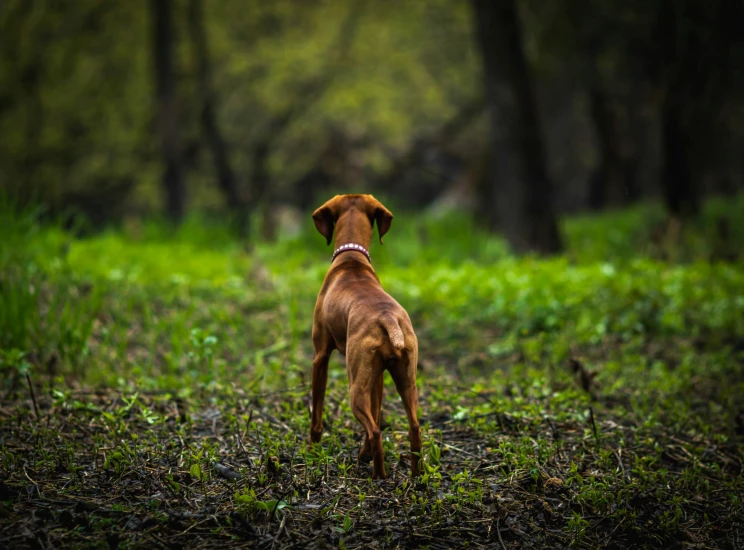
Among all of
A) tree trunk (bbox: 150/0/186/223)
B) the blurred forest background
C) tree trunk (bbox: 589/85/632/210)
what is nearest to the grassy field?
the blurred forest background

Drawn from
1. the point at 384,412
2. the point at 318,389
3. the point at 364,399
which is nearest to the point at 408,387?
the point at 364,399

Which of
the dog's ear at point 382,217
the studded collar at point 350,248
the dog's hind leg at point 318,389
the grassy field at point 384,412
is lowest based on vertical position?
the grassy field at point 384,412

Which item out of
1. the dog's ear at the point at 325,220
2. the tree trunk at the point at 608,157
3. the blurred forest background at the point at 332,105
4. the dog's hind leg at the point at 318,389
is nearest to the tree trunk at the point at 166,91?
the blurred forest background at the point at 332,105

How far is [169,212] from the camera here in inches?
572

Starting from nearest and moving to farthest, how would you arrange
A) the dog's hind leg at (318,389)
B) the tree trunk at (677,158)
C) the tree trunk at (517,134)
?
the dog's hind leg at (318,389) → the tree trunk at (517,134) → the tree trunk at (677,158)

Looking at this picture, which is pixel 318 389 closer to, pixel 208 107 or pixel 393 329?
pixel 393 329

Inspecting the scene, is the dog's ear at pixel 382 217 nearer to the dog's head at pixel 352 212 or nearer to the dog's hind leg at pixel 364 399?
the dog's head at pixel 352 212

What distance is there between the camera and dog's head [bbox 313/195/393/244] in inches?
146

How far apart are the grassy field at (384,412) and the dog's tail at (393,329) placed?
62cm

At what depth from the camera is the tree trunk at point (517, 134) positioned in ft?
34.9

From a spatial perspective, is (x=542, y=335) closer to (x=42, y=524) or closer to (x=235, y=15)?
(x=42, y=524)

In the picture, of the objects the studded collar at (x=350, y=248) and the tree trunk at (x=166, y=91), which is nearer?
the studded collar at (x=350, y=248)

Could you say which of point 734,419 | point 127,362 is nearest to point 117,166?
point 127,362

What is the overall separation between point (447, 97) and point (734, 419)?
607 inches
